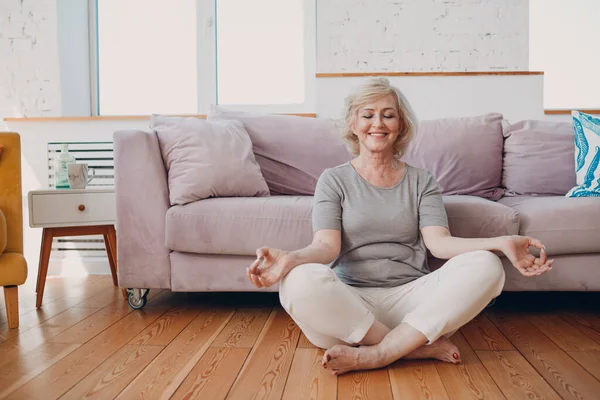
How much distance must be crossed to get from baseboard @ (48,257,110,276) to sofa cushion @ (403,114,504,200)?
1.88 meters

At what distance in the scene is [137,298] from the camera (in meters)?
2.26

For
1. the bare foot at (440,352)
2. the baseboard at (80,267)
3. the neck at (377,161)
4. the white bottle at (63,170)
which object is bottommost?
the baseboard at (80,267)

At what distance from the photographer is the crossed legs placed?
1429mm

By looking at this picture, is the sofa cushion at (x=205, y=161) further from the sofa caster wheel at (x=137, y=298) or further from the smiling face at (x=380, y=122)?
the smiling face at (x=380, y=122)

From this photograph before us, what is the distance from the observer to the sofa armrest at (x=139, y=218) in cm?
217

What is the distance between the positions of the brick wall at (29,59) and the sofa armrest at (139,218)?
1.43 metres

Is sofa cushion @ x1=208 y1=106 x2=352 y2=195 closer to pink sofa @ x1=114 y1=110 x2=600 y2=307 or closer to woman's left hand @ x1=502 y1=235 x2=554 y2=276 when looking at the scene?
pink sofa @ x1=114 y1=110 x2=600 y2=307

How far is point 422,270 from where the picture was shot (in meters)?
1.69

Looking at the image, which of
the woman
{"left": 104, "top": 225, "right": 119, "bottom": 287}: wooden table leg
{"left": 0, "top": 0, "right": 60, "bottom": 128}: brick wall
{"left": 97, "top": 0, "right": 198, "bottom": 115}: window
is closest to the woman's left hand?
the woman

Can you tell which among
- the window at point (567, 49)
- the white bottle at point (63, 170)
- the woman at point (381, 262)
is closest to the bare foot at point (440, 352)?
the woman at point (381, 262)

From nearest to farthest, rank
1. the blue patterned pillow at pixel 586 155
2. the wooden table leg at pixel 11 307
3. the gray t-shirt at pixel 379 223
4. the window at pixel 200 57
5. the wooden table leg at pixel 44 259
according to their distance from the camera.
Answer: the gray t-shirt at pixel 379 223
the wooden table leg at pixel 11 307
the blue patterned pillow at pixel 586 155
the wooden table leg at pixel 44 259
the window at pixel 200 57

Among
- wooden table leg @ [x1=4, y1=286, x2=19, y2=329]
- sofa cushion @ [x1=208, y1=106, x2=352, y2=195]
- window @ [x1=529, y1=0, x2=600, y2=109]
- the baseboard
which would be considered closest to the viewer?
wooden table leg @ [x1=4, y1=286, x2=19, y2=329]

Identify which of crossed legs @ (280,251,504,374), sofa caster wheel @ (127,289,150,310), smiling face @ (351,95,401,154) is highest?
smiling face @ (351,95,401,154)

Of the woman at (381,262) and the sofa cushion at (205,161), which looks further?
the sofa cushion at (205,161)
